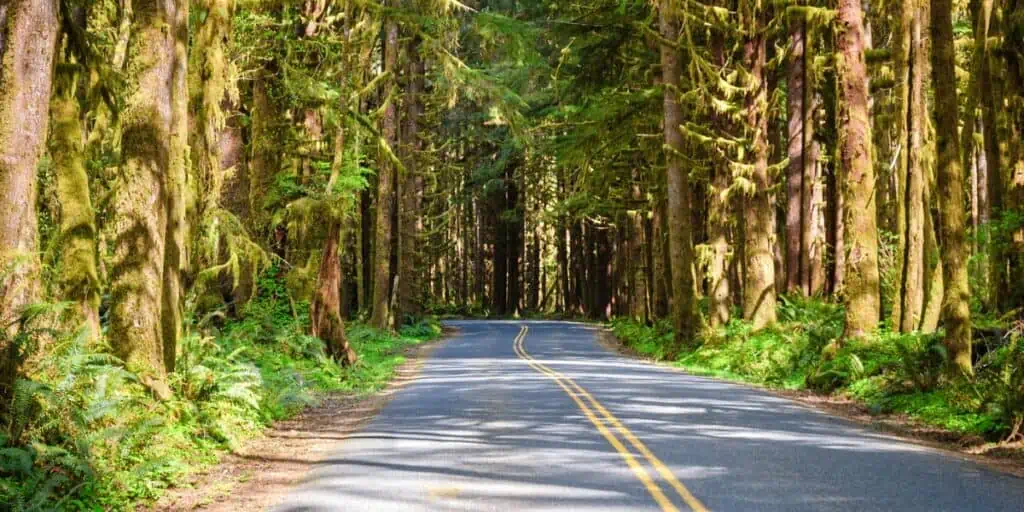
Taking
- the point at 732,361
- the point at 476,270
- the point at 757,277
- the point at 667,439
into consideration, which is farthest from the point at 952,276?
the point at 476,270

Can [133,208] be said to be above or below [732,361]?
above

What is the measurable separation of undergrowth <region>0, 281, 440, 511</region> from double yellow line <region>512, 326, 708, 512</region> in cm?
449

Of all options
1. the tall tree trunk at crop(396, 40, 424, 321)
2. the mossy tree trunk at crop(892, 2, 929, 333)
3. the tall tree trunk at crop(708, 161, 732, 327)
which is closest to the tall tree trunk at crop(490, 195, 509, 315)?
the tall tree trunk at crop(396, 40, 424, 321)

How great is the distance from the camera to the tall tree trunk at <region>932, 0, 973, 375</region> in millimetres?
15703

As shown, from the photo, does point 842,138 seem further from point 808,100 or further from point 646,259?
point 646,259

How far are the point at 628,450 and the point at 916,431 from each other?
188 inches

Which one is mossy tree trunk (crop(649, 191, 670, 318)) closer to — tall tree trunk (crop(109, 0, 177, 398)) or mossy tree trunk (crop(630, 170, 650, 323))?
mossy tree trunk (crop(630, 170, 650, 323))

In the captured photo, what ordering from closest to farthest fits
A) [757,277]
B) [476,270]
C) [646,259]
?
[757,277], [646,259], [476,270]

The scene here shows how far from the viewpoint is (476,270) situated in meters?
96.1

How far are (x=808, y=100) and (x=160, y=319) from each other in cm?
2348

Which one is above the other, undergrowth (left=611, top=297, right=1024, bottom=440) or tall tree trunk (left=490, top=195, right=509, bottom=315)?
tall tree trunk (left=490, top=195, right=509, bottom=315)

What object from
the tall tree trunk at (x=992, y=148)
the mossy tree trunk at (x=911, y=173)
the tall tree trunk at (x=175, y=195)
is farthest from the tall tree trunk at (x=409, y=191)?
the tall tree trunk at (x=175, y=195)

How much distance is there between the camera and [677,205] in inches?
1224

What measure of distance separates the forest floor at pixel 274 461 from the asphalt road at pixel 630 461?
31 cm
